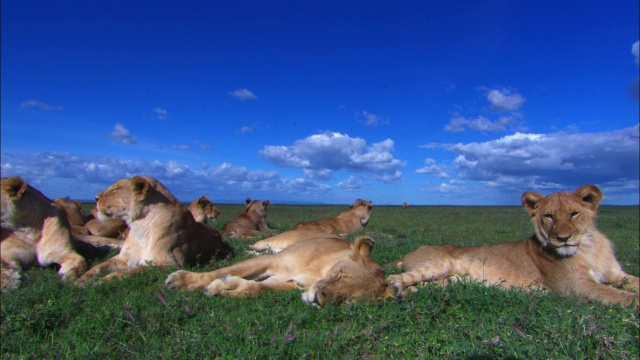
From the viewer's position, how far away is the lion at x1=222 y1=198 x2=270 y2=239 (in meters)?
14.4

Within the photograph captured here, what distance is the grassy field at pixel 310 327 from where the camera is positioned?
3684 millimetres

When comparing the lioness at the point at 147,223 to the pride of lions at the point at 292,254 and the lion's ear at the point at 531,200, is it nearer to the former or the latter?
the pride of lions at the point at 292,254

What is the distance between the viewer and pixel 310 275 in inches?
228

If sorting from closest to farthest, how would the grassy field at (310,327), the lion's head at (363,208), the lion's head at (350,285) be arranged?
the grassy field at (310,327) → the lion's head at (350,285) → the lion's head at (363,208)

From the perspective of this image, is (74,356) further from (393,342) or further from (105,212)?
(105,212)

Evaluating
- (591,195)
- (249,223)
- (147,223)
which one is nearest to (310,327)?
(147,223)

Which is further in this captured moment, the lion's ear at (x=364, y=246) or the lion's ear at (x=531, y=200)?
the lion's ear at (x=531, y=200)

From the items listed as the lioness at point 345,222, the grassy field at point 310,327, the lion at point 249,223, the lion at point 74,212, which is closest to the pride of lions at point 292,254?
the grassy field at point 310,327

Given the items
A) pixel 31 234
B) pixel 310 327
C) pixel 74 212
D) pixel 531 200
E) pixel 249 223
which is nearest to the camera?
pixel 310 327

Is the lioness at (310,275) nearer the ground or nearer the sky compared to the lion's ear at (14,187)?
nearer the ground

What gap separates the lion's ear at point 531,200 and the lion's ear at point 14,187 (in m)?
7.41

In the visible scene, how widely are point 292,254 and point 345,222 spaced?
10.5 m

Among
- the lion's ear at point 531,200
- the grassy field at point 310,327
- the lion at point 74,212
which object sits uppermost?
the lion's ear at point 531,200

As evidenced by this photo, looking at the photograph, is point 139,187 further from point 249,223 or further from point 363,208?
point 363,208
